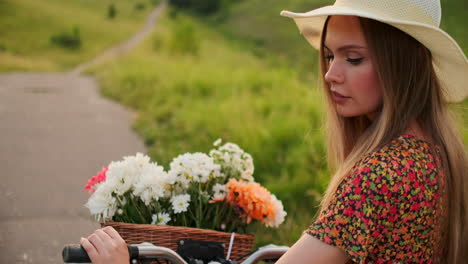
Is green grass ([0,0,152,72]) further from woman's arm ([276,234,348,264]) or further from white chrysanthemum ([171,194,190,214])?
woman's arm ([276,234,348,264])

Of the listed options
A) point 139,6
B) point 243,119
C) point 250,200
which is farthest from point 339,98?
point 139,6

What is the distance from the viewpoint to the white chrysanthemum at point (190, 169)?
105 inches

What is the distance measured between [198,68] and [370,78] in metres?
11.7

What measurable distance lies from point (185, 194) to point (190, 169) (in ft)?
0.36

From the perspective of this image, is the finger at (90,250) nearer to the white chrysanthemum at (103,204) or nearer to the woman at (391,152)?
the woman at (391,152)

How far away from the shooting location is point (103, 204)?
249cm

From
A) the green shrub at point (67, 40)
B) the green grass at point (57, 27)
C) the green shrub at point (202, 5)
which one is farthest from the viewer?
the green shrub at point (202, 5)

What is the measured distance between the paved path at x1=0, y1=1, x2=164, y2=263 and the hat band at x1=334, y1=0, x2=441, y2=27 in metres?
2.90

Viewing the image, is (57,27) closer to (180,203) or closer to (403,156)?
(180,203)

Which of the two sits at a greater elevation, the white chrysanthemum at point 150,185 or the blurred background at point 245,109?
the white chrysanthemum at point 150,185

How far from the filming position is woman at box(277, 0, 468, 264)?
5.95 ft

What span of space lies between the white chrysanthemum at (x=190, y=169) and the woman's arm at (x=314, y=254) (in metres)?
0.91

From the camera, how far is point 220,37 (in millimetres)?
35031

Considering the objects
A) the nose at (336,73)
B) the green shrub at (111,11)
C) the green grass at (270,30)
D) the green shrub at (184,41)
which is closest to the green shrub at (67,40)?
the green shrub at (111,11)
